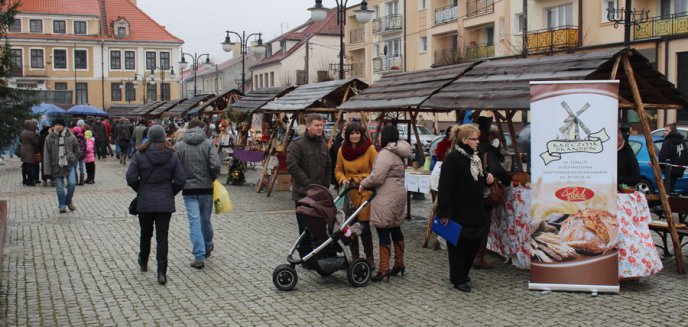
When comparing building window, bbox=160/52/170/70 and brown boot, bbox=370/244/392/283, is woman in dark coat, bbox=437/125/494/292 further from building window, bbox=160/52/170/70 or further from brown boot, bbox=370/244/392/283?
building window, bbox=160/52/170/70

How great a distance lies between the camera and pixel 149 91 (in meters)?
87.0

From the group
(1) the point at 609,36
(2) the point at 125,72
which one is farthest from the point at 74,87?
(1) the point at 609,36

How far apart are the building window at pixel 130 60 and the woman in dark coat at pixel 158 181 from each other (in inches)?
3107

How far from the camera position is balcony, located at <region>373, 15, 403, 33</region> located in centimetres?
5325

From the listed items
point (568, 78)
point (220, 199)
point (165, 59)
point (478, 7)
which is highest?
point (165, 59)

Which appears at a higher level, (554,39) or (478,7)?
(478,7)

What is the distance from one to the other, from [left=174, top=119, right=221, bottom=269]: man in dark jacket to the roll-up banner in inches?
157

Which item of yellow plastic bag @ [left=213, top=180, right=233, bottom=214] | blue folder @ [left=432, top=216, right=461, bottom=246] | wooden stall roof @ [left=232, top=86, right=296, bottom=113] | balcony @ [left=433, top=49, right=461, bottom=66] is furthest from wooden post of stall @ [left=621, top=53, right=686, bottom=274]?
balcony @ [left=433, top=49, right=461, bottom=66]

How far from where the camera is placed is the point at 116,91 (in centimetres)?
8475

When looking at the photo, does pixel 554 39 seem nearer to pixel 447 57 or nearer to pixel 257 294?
pixel 447 57

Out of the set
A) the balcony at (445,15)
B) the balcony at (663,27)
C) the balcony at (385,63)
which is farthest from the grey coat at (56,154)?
the balcony at (385,63)

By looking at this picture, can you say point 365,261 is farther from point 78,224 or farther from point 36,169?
point 36,169

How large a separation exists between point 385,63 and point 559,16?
19.0 metres

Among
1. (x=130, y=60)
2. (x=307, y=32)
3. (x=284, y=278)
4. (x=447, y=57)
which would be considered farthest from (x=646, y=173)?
(x=130, y=60)
